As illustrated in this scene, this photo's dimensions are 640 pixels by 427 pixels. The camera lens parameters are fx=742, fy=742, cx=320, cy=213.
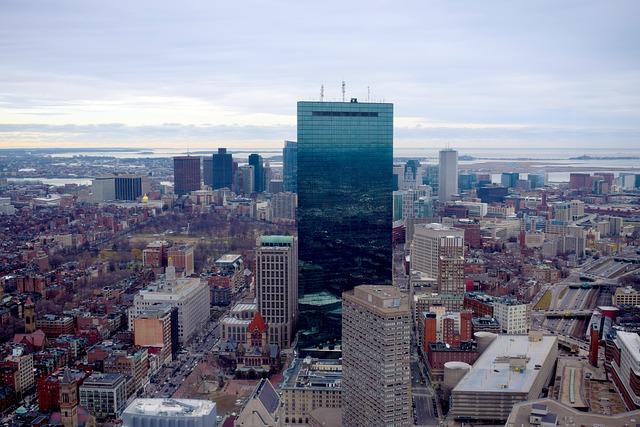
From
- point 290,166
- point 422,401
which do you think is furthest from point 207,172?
point 422,401

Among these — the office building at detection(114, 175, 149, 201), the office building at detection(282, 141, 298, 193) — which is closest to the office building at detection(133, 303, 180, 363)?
the office building at detection(282, 141, 298, 193)

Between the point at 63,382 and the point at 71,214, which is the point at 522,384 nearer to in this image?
the point at 63,382

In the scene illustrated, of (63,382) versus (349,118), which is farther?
(349,118)

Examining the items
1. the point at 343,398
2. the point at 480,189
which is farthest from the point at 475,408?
the point at 480,189

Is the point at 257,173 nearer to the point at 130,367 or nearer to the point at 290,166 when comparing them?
the point at 290,166

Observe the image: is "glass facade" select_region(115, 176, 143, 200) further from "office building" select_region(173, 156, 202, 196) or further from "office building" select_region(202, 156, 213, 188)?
"office building" select_region(202, 156, 213, 188)

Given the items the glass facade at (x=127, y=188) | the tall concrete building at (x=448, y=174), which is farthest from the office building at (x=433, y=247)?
the glass facade at (x=127, y=188)

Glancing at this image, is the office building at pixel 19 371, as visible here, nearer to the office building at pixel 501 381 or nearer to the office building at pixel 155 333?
the office building at pixel 155 333
